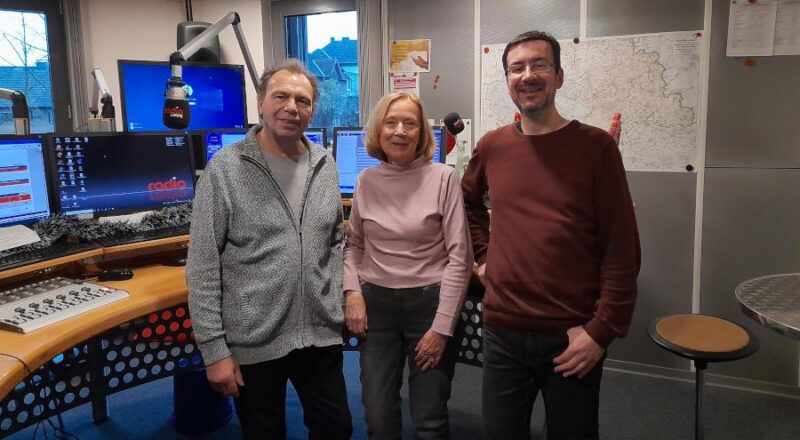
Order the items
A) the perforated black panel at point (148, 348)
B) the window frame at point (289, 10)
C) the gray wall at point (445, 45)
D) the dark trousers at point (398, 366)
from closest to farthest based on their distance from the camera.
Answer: the dark trousers at point (398, 366), the perforated black panel at point (148, 348), the gray wall at point (445, 45), the window frame at point (289, 10)

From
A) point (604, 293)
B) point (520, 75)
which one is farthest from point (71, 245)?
point (604, 293)

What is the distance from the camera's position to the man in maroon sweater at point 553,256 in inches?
56.5

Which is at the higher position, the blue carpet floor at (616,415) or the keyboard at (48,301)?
the keyboard at (48,301)

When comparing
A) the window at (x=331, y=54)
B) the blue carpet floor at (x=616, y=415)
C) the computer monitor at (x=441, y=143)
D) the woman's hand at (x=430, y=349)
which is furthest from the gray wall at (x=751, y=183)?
the window at (x=331, y=54)

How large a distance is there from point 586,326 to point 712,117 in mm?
2009

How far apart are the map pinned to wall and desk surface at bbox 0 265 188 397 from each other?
2.25 metres

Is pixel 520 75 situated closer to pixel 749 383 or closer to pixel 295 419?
pixel 295 419

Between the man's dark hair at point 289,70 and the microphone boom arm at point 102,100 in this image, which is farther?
the microphone boom arm at point 102,100

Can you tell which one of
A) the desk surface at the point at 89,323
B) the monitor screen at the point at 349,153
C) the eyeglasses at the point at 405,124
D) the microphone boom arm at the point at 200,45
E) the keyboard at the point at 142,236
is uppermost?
the microphone boom arm at the point at 200,45

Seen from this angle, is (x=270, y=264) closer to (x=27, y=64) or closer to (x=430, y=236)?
(x=430, y=236)

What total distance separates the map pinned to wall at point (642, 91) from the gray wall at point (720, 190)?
0.21 ft

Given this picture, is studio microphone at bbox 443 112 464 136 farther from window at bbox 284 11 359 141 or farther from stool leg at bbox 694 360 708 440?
window at bbox 284 11 359 141

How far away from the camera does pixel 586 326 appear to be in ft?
4.77

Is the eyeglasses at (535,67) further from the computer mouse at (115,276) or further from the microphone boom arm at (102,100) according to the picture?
the microphone boom arm at (102,100)
